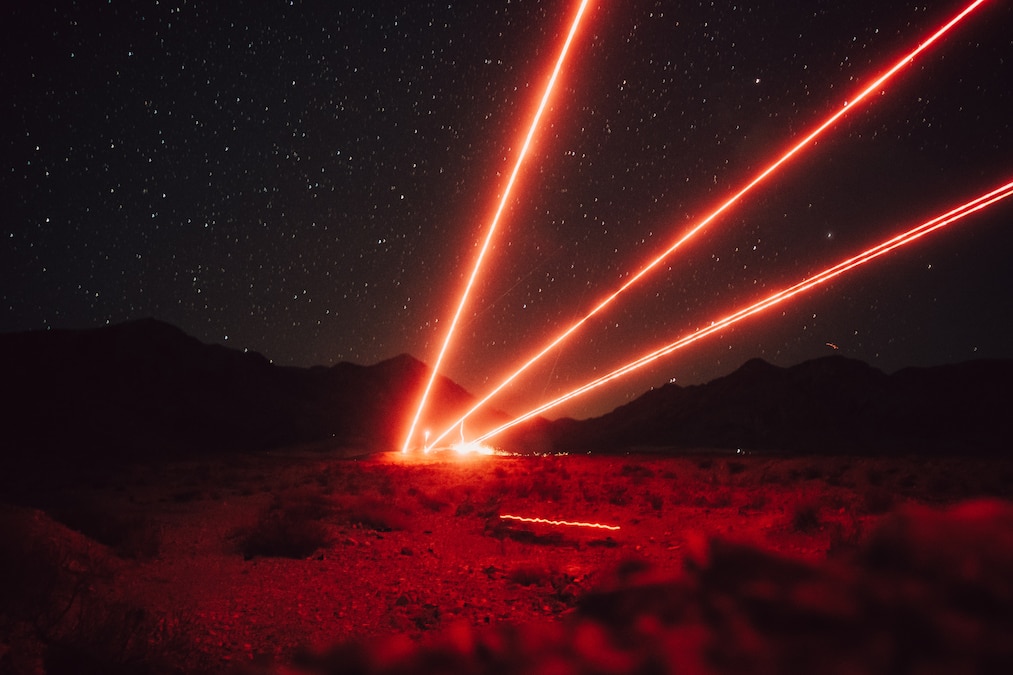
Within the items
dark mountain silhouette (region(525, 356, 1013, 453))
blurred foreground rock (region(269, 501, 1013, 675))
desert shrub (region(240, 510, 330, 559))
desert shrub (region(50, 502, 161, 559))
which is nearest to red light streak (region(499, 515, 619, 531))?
desert shrub (region(240, 510, 330, 559))

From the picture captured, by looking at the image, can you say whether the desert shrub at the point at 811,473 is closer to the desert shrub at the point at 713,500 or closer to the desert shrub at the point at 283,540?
the desert shrub at the point at 713,500

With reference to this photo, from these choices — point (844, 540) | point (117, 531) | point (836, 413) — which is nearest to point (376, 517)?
point (117, 531)

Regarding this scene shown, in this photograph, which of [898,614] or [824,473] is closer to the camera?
[898,614]

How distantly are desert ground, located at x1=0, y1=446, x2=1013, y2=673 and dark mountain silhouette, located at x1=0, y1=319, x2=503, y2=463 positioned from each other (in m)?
43.8

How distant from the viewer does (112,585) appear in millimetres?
7902

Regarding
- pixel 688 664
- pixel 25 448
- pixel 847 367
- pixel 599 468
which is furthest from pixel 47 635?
pixel 847 367

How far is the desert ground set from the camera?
5375mm

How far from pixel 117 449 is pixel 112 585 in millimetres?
57087

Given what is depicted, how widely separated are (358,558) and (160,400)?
252ft

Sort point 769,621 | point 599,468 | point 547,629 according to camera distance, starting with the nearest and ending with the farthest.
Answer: point 769,621, point 547,629, point 599,468

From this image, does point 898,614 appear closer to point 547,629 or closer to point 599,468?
point 547,629

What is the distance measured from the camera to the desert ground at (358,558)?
5375 mm

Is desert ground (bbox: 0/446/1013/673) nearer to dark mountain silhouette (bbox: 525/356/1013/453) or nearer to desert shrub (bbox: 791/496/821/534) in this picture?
desert shrub (bbox: 791/496/821/534)

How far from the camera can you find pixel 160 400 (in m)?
75.3
